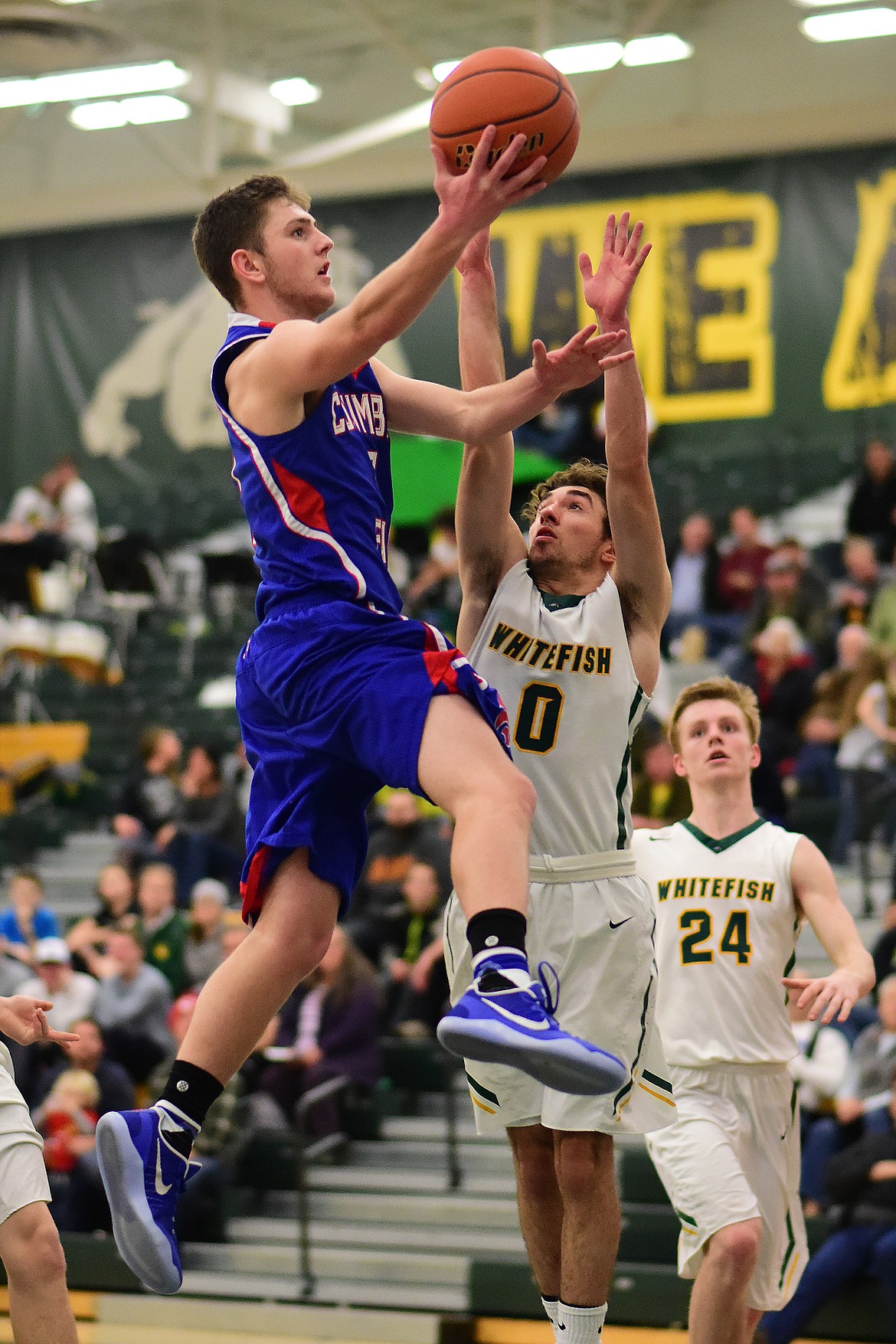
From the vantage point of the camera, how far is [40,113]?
2102 cm

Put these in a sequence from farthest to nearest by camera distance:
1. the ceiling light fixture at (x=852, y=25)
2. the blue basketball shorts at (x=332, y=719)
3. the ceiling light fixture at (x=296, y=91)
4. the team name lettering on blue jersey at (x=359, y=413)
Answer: the ceiling light fixture at (x=296, y=91) < the ceiling light fixture at (x=852, y=25) < the team name lettering on blue jersey at (x=359, y=413) < the blue basketball shorts at (x=332, y=719)

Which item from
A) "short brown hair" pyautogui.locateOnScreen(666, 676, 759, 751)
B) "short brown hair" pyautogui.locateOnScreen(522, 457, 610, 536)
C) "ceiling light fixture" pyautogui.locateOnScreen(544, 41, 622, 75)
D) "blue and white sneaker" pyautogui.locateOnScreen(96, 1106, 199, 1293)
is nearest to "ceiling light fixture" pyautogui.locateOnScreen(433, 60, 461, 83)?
"ceiling light fixture" pyautogui.locateOnScreen(544, 41, 622, 75)

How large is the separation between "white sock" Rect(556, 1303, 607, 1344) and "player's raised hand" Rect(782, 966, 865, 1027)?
954 millimetres

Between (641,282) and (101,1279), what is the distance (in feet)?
36.7

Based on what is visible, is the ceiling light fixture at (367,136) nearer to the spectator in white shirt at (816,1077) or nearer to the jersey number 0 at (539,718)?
the spectator in white shirt at (816,1077)

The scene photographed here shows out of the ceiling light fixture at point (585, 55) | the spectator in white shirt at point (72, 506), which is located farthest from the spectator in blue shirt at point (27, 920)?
the ceiling light fixture at point (585, 55)

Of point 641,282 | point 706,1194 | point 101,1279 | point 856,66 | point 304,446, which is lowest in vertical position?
point 101,1279

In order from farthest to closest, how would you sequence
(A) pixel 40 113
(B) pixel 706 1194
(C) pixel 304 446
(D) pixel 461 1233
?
(A) pixel 40 113 < (D) pixel 461 1233 < (B) pixel 706 1194 < (C) pixel 304 446

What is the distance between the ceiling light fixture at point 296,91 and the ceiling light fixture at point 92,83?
1218mm

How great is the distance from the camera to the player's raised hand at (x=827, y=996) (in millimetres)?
4758

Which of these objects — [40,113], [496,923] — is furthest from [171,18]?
[496,923]

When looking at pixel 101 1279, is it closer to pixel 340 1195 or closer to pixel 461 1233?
pixel 340 1195

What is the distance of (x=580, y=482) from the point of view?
5305mm

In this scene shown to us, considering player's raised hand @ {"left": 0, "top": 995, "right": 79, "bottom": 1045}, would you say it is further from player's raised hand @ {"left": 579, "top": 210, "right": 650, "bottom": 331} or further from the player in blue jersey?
player's raised hand @ {"left": 579, "top": 210, "right": 650, "bottom": 331}
